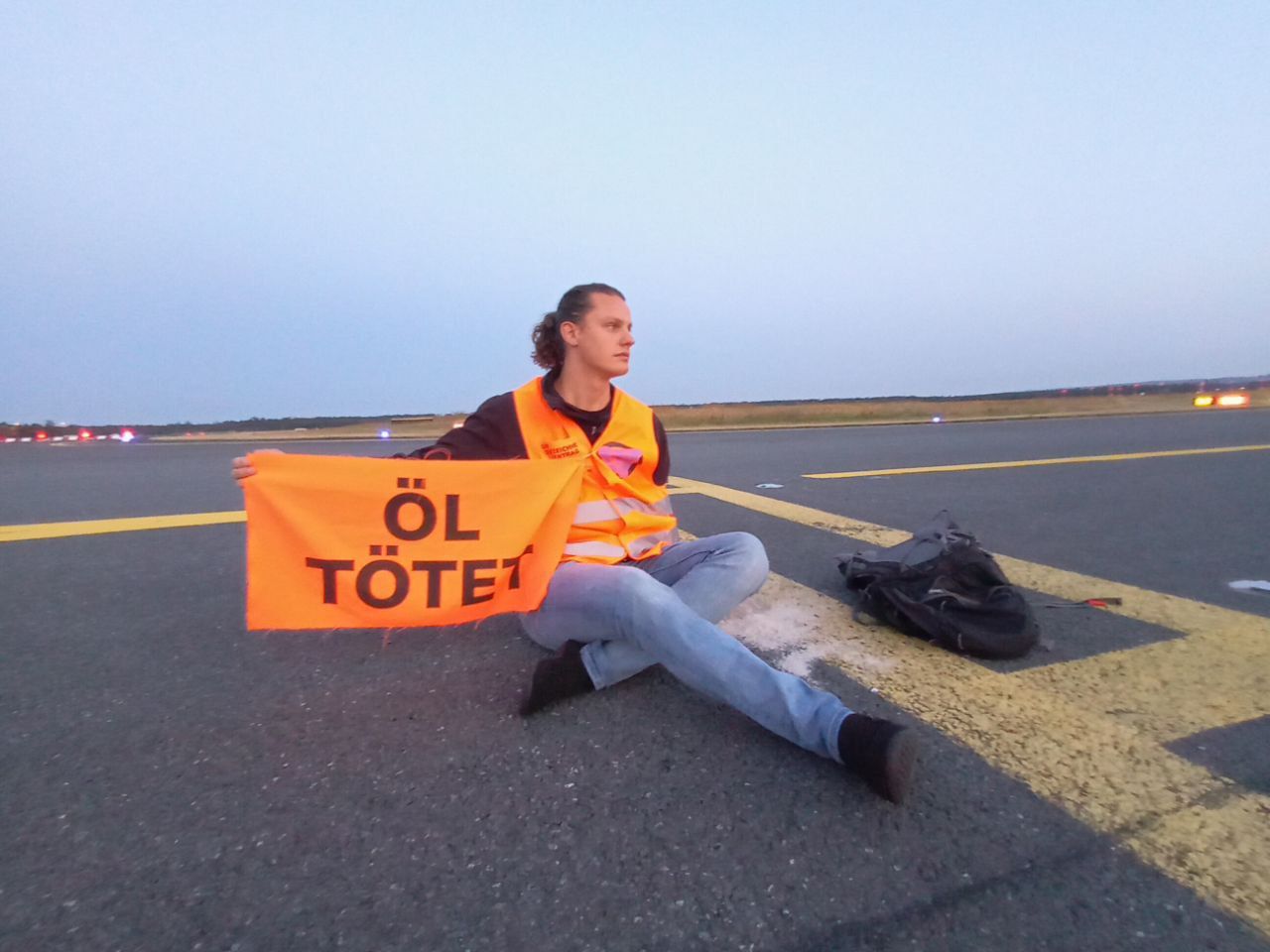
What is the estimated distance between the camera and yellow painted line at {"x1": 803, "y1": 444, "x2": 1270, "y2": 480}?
8.26 metres

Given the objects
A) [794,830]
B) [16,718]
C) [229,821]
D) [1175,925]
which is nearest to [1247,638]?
[1175,925]

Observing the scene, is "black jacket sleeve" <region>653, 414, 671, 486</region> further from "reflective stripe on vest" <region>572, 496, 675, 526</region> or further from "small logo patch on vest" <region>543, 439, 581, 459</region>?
"small logo patch on vest" <region>543, 439, 581, 459</region>

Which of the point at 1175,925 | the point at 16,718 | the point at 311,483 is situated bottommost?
the point at 16,718

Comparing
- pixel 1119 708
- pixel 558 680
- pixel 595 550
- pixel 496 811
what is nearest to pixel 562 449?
pixel 595 550

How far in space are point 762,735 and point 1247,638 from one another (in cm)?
216

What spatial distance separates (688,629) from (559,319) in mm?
1774

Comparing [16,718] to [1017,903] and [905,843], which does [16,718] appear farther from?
[1017,903]

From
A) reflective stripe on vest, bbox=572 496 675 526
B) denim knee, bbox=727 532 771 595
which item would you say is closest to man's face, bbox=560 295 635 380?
reflective stripe on vest, bbox=572 496 675 526

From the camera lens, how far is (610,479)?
3.18 m

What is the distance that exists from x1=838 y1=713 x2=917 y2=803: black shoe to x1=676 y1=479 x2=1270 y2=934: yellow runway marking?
37 centimetres

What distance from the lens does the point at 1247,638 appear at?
2.96 metres

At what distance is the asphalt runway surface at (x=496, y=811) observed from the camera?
59.0 inches

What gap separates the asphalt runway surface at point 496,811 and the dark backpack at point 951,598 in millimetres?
102

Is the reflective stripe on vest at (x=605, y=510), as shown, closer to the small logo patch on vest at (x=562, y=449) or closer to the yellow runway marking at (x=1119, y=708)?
the small logo patch on vest at (x=562, y=449)
